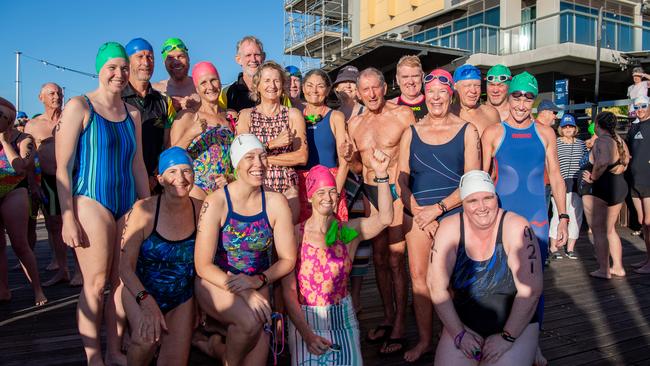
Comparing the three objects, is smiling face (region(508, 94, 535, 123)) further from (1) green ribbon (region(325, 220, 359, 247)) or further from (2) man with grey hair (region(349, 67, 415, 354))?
(1) green ribbon (region(325, 220, 359, 247))

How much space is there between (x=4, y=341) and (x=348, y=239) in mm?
3171

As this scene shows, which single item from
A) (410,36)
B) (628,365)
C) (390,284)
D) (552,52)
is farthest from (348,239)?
(410,36)

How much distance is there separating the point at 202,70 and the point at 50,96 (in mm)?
2981

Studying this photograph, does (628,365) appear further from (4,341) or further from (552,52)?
(552,52)

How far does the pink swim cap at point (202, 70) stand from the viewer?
13.0ft

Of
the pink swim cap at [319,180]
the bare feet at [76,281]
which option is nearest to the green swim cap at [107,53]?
the pink swim cap at [319,180]

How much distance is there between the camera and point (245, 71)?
4871 mm

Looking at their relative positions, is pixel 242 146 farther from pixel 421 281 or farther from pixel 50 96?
pixel 50 96

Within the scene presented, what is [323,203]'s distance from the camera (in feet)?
10.4

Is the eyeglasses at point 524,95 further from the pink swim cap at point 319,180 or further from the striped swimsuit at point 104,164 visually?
the striped swimsuit at point 104,164

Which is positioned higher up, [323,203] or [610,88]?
[610,88]

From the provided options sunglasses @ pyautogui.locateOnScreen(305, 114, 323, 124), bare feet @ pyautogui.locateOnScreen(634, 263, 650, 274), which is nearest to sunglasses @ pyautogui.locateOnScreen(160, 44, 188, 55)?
sunglasses @ pyautogui.locateOnScreen(305, 114, 323, 124)

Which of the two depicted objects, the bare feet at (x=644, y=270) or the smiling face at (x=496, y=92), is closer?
the smiling face at (x=496, y=92)

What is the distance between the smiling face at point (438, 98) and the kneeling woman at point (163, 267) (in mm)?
1833
